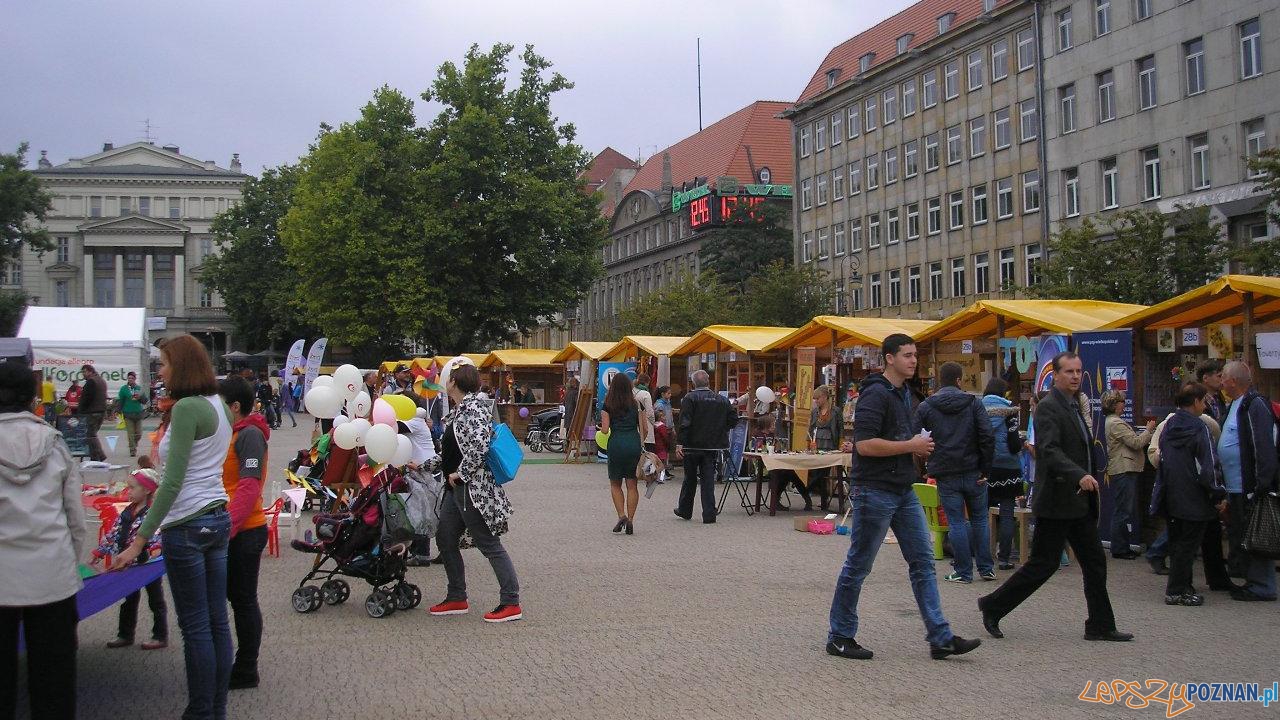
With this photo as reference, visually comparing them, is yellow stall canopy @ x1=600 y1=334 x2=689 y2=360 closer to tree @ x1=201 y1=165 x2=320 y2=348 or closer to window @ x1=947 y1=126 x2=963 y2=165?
window @ x1=947 y1=126 x2=963 y2=165

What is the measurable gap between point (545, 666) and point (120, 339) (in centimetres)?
2636

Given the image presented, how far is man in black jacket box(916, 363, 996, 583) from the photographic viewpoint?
31.8 ft

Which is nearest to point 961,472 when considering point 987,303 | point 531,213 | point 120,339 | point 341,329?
point 987,303

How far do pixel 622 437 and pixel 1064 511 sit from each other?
6638 mm

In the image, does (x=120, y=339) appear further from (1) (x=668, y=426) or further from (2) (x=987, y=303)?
(2) (x=987, y=303)

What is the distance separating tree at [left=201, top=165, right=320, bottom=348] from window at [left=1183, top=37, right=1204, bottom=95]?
4827 centimetres

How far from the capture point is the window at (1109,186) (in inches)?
1687

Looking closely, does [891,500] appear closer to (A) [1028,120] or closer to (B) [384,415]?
(B) [384,415]

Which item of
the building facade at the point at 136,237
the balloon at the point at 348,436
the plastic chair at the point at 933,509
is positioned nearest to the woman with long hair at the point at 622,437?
the plastic chair at the point at 933,509

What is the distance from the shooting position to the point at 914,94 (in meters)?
55.5

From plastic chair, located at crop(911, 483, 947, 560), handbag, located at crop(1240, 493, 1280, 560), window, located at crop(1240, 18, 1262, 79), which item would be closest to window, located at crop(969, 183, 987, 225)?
window, located at crop(1240, 18, 1262, 79)

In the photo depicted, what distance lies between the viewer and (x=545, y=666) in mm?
6957

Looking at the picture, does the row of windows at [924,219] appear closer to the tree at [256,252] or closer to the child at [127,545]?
the tree at [256,252]

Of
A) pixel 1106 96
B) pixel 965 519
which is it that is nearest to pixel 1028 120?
pixel 1106 96
